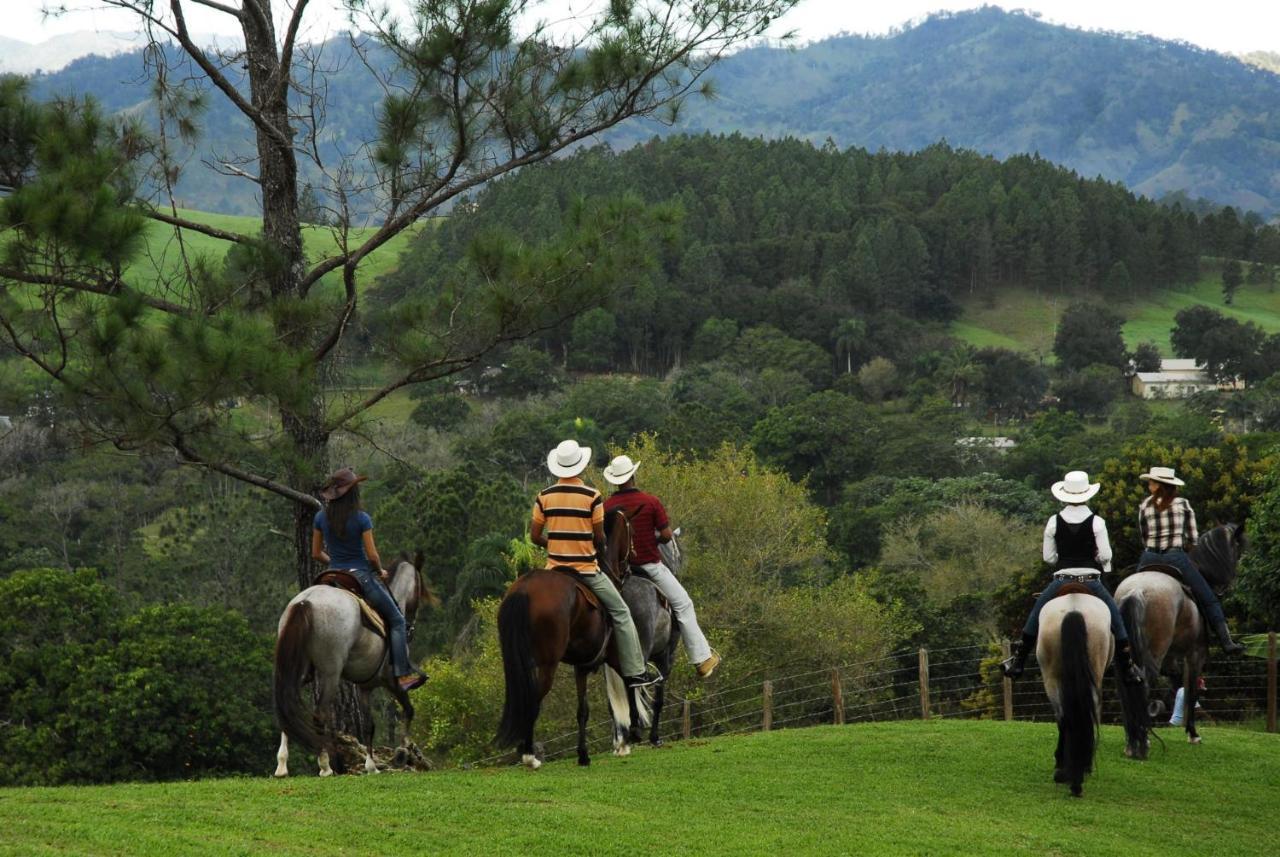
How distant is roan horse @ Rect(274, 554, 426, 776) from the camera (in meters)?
8.96

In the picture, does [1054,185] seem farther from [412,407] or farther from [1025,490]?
[1025,490]

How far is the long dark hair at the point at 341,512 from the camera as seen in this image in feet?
31.6

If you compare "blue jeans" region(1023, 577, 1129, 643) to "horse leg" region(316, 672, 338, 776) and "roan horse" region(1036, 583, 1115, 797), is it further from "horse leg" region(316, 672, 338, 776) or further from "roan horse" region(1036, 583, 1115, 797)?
"horse leg" region(316, 672, 338, 776)

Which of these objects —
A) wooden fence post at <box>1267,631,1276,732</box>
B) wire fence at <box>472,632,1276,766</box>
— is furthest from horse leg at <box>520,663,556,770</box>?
wooden fence post at <box>1267,631,1276,732</box>

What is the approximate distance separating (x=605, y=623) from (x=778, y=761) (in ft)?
6.07

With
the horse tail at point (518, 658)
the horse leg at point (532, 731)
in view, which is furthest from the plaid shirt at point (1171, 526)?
the horse tail at point (518, 658)

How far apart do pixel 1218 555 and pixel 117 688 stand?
17754 mm

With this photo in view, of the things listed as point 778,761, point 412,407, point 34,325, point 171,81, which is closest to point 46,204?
point 34,325

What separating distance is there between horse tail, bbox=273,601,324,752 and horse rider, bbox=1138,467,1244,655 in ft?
21.6

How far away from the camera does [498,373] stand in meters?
87.4

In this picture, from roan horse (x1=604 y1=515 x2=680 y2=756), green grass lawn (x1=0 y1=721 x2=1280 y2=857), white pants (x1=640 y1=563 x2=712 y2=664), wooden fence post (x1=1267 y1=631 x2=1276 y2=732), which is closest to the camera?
green grass lawn (x1=0 y1=721 x2=1280 y2=857)

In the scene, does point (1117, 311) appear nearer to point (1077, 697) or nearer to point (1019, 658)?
point (1019, 658)

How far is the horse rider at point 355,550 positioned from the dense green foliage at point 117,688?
1425 centimetres

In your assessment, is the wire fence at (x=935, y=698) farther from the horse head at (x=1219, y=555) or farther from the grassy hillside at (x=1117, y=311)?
the grassy hillside at (x=1117, y=311)
